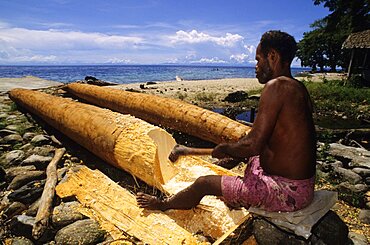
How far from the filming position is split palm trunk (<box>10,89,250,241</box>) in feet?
10.2

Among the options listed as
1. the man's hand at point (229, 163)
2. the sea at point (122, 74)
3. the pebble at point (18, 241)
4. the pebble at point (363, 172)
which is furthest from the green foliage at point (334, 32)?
the pebble at point (18, 241)

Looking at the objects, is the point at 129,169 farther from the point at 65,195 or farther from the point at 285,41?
the point at 285,41

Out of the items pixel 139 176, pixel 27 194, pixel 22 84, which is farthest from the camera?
pixel 22 84

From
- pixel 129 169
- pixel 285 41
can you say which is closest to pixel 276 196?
pixel 285 41

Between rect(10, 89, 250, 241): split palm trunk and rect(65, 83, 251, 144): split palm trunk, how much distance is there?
1478 millimetres

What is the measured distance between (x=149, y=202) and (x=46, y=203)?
4.46 ft

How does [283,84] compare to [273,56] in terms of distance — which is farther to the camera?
[273,56]

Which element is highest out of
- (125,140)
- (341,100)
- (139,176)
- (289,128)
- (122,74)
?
(289,128)

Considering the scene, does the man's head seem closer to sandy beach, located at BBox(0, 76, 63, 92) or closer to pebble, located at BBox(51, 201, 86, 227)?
pebble, located at BBox(51, 201, 86, 227)

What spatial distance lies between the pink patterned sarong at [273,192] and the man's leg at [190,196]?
8.9 inches

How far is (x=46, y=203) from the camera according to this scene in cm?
353

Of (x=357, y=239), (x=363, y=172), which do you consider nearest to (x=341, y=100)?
(x=363, y=172)

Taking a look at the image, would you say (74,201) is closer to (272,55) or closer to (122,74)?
(272,55)

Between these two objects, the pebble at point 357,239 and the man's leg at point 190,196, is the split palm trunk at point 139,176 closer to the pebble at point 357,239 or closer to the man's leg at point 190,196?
the man's leg at point 190,196
